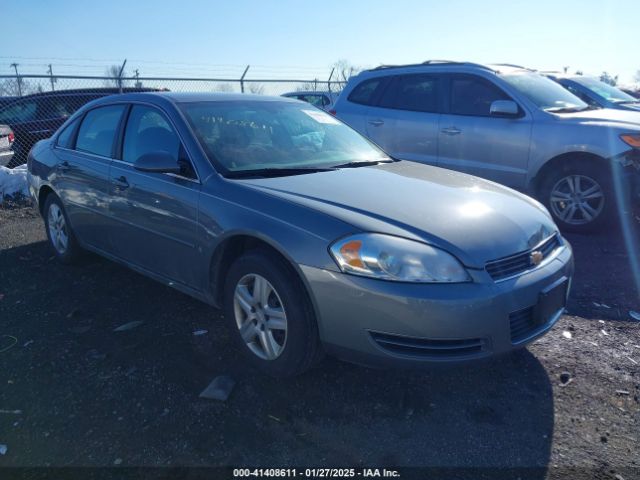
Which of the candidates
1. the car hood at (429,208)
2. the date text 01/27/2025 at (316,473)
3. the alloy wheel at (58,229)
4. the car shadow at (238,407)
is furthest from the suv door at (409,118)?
the date text 01/27/2025 at (316,473)

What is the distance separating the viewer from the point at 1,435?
103 inches

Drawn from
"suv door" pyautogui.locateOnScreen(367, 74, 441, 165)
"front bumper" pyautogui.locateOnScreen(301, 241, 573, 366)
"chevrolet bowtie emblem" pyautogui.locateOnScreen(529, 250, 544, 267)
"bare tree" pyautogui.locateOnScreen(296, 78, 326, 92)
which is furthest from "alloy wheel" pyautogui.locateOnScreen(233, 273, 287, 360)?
"bare tree" pyautogui.locateOnScreen(296, 78, 326, 92)

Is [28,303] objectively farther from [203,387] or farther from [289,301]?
[289,301]

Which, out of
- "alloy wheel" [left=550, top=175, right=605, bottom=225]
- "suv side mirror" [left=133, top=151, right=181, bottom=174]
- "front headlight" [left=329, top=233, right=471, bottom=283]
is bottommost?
"alloy wheel" [left=550, top=175, right=605, bottom=225]

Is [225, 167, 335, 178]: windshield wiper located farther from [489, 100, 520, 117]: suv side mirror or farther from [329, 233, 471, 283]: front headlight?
[489, 100, 520, 117]: suv side mirror

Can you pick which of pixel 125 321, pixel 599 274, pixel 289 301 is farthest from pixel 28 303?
pixel 599 274

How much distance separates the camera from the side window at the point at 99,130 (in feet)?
13.8

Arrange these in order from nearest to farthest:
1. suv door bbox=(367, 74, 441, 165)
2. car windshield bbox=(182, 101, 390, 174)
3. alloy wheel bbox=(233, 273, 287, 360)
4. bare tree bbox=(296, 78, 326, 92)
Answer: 1. alloy wheel bbox=(233, 273, 287, 360)
2. car windshield bbox=(182, 101, 390, 174)
3. suv door bbox=(367, 74, 441, 165)
4. bare tree bbox=(296, 78, 326, 92)

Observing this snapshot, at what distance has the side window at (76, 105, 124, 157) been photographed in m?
4.21

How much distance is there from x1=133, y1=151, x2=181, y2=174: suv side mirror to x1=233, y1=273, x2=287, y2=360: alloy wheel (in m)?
0.87

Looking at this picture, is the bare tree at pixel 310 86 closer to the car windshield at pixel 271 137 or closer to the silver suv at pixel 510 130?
the silver suv at pixel 510 130

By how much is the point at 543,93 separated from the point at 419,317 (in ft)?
16.4

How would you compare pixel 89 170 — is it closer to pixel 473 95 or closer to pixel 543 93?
pixel 473 95

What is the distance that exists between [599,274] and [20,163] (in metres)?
9.65
